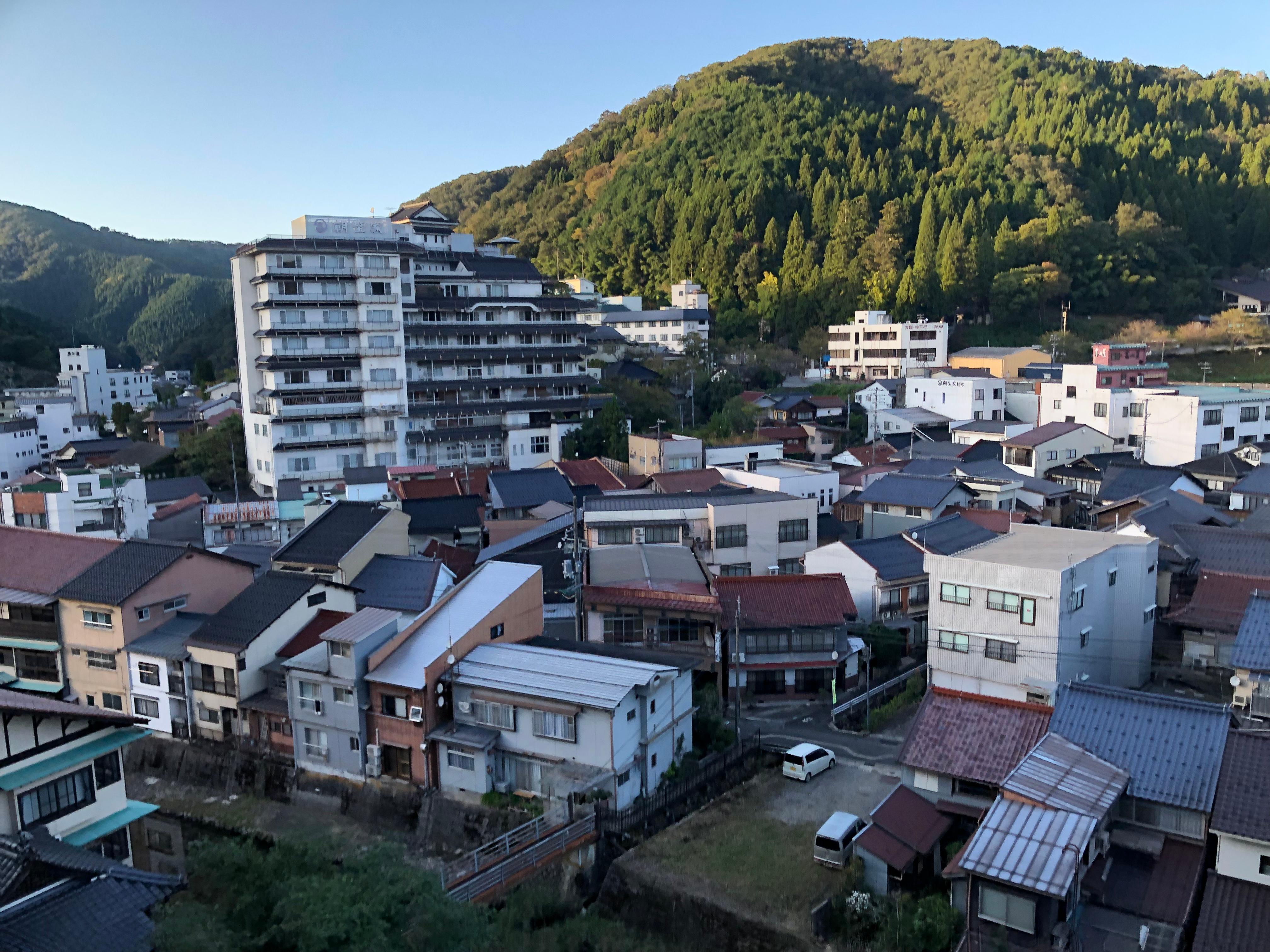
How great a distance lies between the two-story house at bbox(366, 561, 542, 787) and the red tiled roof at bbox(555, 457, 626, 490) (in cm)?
1377

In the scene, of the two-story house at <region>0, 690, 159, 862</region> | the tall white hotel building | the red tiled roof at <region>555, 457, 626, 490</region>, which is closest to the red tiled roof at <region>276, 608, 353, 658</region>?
the two-story house at <region>0, 690, 159, 862</region>

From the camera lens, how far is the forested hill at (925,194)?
54.4 meters

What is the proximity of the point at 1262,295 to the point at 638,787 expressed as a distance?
57694 mm

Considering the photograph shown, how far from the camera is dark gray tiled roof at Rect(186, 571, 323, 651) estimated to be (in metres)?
16.7

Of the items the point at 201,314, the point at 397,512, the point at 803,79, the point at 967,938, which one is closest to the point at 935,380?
the point at 397,512

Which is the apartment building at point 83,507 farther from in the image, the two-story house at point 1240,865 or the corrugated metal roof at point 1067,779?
the two-story house at point 1240,865

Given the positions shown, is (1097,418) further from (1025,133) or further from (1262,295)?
(1025,133)

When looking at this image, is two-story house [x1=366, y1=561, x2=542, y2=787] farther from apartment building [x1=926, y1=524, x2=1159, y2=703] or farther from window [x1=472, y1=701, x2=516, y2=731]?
apartment building [x1=926, y1=524, x2=1159, y2=703]

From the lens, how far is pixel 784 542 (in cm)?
2336

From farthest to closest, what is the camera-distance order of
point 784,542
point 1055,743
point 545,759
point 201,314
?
1. point 201,314
2. point 784,542
3. point 545,759
4. point 1055,743

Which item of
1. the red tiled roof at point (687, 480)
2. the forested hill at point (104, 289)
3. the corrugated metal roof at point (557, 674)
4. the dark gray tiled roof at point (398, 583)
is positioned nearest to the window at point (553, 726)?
the corrugated metal roof at point (557, 674)

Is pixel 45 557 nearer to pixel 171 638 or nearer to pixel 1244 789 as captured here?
pixel 171 638

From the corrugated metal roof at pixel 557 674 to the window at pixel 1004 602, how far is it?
5.73 metres

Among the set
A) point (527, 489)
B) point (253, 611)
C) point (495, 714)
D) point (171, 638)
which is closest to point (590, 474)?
point (527, 489)
